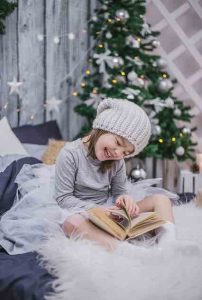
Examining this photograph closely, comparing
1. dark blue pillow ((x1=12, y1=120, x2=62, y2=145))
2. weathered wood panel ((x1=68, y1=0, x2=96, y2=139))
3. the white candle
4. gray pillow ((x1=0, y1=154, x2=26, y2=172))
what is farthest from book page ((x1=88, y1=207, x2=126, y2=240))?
weathered wood panel ((x1=68, y1=0, x2=96, y2=139))

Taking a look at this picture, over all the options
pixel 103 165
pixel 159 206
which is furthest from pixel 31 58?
pixel 159 206

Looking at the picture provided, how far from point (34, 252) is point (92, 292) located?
1.22ft

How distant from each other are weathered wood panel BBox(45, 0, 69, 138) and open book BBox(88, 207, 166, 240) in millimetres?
1837

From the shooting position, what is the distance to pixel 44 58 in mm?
3072

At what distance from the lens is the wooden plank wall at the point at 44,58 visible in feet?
9.65

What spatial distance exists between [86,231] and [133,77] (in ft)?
5.16

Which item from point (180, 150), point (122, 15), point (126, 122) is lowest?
point (180, 150)

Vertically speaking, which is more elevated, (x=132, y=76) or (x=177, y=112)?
(x=132, y=76)

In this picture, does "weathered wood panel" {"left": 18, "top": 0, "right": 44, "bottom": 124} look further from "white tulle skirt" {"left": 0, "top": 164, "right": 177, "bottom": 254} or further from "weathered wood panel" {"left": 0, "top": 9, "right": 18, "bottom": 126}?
"white tulle skirt" {"left": 0, "top": 164, "right": 177, "bottom": 254}

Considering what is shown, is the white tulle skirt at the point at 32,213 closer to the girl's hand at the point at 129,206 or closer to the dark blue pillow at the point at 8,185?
the dark blue pillow at the point at 8,185

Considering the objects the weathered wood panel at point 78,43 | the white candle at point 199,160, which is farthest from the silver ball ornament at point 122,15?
the white candle at point 199,160

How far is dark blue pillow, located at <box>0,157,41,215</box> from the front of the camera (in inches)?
72.1

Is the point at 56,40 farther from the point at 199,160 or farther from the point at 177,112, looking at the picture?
the point at 199,160

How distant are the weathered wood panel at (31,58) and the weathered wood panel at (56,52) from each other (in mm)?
51
